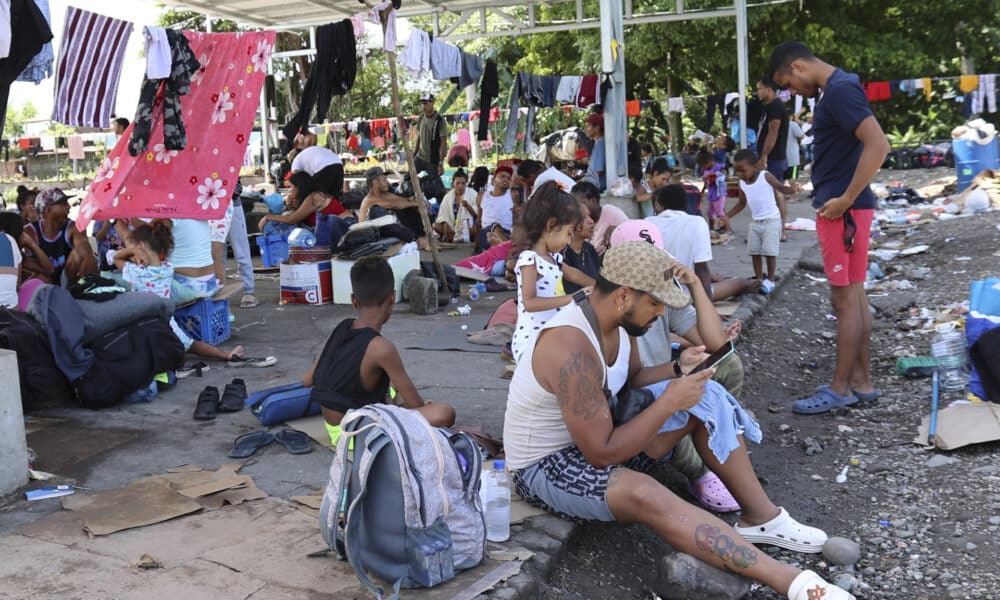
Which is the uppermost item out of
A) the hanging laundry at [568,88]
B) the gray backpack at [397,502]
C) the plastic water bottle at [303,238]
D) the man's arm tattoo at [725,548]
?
the hanging laundry at [568,88]

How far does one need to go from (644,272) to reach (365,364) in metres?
1.59

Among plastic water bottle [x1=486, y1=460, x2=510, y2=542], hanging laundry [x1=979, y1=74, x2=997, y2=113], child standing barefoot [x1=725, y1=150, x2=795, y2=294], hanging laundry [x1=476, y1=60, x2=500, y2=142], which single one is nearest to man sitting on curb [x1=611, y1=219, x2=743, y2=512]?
plastic water bottle [x1=486, y1=460, x2=510, y2=542]

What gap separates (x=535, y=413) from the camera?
143 inches

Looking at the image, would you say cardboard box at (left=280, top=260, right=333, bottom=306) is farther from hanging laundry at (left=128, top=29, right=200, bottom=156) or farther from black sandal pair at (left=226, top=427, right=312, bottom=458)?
black sandal pair at (left=226, top=427, right=312, bottom=458)

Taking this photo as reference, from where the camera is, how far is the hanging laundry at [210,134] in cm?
766

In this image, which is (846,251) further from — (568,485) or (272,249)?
(272,249)

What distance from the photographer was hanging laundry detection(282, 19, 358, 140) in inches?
356

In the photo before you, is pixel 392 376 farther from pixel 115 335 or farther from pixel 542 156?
pixel 542 156

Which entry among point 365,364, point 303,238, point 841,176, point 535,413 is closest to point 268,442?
point 365,364

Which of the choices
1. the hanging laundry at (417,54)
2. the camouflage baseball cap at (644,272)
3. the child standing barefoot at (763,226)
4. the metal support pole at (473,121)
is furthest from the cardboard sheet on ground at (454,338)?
the metal support pole at (473,121)

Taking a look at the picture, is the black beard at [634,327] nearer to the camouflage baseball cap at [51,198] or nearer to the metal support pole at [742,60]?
the camouflage baseball cap at [51,198]

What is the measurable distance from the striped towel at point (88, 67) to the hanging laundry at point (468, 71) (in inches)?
213

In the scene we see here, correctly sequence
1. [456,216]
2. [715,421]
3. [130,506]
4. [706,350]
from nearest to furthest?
[715,421] < [130,506] < [706,350] < [456,216]

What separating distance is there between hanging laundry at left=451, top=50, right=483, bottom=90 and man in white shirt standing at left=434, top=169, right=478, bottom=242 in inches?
Answer: 55.9
